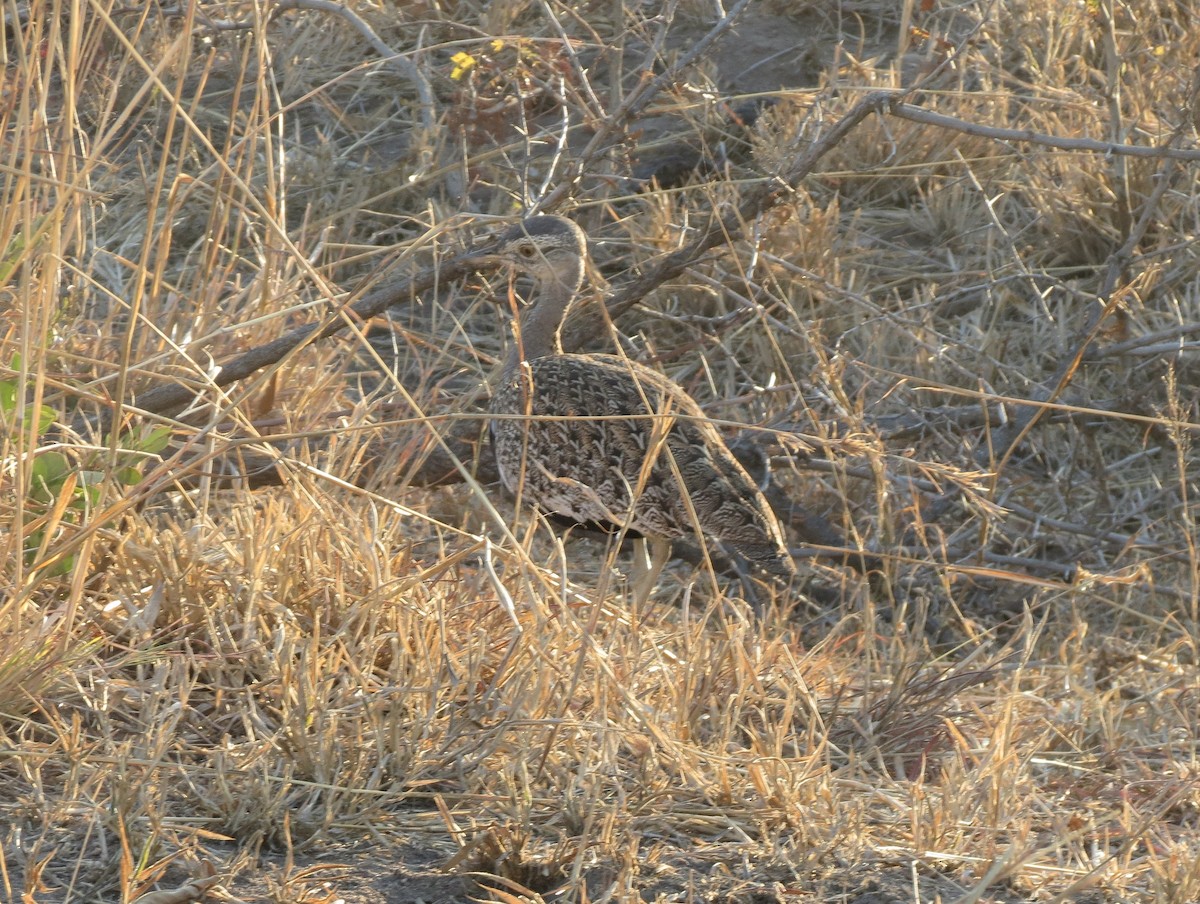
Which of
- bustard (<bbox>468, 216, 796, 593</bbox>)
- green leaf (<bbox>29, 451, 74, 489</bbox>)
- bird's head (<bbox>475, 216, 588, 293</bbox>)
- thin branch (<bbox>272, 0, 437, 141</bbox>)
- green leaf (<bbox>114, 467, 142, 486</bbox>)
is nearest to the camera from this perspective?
green leaf (<bbox>29, 451, 74, 489</bbox>)

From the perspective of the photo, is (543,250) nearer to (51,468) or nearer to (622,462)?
(622,462)

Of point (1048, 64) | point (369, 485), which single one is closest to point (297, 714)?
point (369, 485)

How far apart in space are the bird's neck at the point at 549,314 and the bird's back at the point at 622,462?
1.45ft

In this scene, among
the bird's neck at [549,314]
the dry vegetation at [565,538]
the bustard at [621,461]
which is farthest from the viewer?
the bird's neck at [549,314]

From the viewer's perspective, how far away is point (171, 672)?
2.95 m

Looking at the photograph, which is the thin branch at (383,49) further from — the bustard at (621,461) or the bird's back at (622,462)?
the bird's back at (622,462)

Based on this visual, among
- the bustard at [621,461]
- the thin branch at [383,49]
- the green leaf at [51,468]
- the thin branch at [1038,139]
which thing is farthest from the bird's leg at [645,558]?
the thin branch at [383,49]

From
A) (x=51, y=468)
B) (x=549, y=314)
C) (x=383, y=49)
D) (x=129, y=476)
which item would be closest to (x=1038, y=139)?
(x=549, y=314)

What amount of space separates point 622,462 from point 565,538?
0.36 meters

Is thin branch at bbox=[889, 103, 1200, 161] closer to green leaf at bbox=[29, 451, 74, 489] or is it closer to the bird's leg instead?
the bird's leg

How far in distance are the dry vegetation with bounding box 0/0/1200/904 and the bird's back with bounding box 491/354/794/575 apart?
0.80 feet

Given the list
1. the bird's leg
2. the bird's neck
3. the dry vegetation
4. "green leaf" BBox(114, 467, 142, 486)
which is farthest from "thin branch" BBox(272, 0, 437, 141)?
"green leaf" BBox(114, 467, 142, 486)

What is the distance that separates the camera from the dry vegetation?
8.34ft

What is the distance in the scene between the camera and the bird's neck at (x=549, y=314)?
16.8 ft
